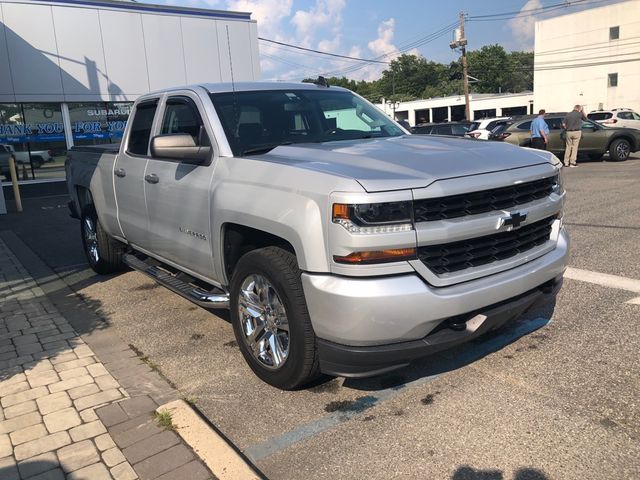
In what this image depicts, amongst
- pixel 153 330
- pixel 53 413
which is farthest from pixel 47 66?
pixel 53 413

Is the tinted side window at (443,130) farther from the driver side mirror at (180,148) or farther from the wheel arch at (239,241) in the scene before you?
the wheel arch at (239,241)

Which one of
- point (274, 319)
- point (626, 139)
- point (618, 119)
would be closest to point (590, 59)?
point (618, 119)

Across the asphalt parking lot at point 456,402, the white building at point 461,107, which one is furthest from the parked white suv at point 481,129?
the white building at point 461,107

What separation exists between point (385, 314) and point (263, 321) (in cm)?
104

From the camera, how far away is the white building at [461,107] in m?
69.5

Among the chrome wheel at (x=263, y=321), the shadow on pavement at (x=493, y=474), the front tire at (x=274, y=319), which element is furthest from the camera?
the chrome wheel at (x=263, y=321)

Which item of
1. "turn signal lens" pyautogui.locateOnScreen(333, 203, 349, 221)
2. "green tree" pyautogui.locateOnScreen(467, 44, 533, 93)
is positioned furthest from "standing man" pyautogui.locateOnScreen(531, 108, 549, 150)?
"green tree" pyautogui.locateOnScreen(467, 44, 533, 93)

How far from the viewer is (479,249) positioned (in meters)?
3.12

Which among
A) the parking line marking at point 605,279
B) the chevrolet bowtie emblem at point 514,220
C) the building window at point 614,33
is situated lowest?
the parking line marking at point 605,279

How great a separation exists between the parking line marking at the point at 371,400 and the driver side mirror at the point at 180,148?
1.99 m

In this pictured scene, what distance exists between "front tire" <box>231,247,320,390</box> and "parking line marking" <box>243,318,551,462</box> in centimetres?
29

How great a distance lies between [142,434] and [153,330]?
1760 millimetres

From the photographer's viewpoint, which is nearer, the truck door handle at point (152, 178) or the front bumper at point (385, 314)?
the front bumper at point (385, 314)

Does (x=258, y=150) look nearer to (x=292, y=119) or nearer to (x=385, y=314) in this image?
(x=292, y=119)
